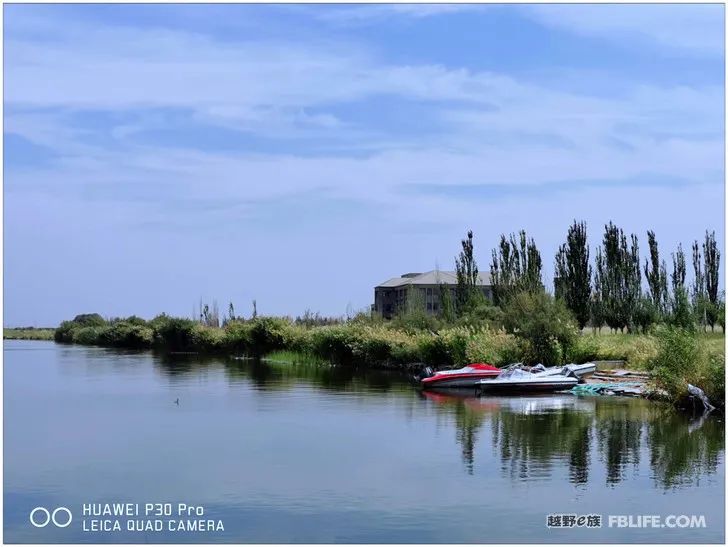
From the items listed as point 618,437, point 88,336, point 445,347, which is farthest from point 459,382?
point 88,336

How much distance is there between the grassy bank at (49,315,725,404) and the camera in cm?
2520

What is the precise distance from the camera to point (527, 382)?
3203 centimetres

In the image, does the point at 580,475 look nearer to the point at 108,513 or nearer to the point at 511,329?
the point at 108,513

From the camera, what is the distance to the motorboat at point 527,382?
31.9 metres

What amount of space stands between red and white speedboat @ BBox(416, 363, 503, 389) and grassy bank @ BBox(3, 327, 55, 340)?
88917 mm

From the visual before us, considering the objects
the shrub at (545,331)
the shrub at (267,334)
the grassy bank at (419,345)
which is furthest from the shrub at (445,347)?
the shrub at (267,334)

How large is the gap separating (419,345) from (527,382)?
34.4ft

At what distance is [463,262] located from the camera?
5697 cm

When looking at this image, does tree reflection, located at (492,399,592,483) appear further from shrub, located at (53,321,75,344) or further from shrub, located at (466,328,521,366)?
shrub, located at (53,321,75,344)

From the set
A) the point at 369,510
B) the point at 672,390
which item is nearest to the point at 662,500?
the point at 369,510

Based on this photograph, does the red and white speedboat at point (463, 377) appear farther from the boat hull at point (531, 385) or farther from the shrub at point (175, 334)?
the shrub at point (175, 334)

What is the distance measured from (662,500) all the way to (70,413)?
18.0m

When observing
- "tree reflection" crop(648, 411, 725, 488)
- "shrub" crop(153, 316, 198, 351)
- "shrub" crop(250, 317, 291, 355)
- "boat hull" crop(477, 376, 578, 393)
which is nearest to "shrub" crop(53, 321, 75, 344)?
"shrub" crop(153, 316, 198, 351)

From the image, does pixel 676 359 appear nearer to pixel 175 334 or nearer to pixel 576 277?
pixel 576 277
